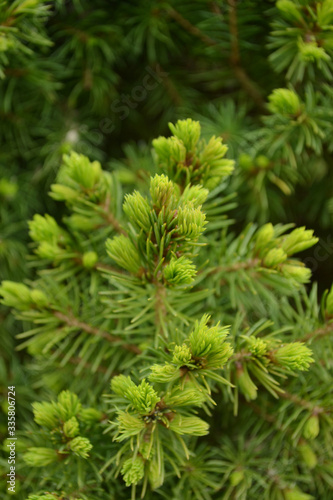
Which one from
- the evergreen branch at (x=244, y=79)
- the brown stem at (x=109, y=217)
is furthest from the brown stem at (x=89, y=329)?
the evergreen branch at (x=244, y=79)

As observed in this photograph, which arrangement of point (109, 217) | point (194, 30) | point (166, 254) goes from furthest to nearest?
point (194, 30)
point (109, 217)
point (166, 254)

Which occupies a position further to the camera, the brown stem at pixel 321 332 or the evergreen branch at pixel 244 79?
the evergreen branch at pixel 244 79

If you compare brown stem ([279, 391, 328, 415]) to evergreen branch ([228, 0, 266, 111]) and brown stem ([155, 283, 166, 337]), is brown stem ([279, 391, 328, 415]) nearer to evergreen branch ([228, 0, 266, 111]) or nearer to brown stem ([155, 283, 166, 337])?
brown stem ([155, 283, 166, 337])

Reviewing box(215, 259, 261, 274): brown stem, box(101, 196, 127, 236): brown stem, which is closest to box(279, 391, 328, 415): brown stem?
box(215, 259, 261, 274): brown stem

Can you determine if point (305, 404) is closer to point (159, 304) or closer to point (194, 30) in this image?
point (159, 304)

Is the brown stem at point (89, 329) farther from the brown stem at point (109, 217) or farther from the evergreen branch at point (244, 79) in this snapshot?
the evergreen branch at point (244, 79)

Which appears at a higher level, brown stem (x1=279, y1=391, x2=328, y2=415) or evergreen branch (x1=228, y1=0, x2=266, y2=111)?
evergreen branch (x1=228, y1=0, x2=266, y2=111)

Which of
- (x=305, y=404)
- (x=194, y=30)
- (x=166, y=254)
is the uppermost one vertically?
(x=194, y=30)

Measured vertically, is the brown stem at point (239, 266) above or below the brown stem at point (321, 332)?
above

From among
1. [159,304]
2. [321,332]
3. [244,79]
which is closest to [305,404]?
[321,332]
